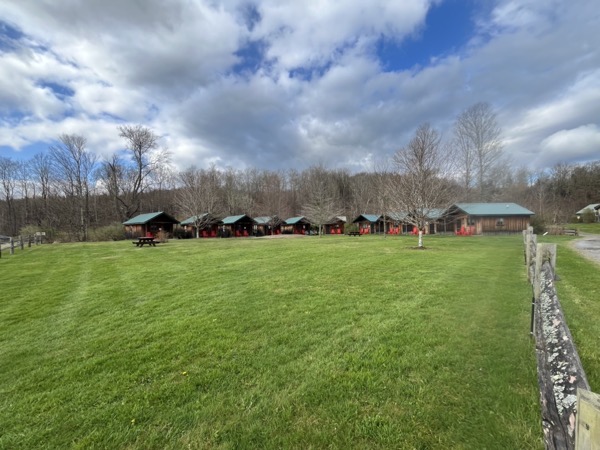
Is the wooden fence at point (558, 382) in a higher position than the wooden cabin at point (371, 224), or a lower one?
lower

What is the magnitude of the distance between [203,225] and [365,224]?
28.9 metres

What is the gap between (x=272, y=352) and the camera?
434 cm

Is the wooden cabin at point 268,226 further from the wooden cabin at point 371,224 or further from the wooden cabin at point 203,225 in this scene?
the wooden cabin at point 371,224

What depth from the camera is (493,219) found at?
38062 mm

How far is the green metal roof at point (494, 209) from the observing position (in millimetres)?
37263

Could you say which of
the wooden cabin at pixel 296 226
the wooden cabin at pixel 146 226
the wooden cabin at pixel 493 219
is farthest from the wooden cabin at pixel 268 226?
the wooden cabin at pixel 493 219

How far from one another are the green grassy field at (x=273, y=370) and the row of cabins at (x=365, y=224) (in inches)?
881

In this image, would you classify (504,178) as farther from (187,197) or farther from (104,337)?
(104,337)

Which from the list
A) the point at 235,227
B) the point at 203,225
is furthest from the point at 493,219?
the point at 203,225

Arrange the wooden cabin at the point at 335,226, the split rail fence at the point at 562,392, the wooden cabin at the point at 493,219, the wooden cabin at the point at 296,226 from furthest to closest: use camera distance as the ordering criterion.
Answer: the wooden cabin at the point at 296,226 < the wooden cabin at the point at 335,226 < the wooden cabin at the point at 493,219 < the split rail fence at the point at 562,392

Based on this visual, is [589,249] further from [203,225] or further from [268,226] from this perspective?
[203,225]

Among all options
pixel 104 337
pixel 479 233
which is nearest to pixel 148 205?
pixel 479 233

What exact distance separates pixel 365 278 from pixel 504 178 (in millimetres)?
54020

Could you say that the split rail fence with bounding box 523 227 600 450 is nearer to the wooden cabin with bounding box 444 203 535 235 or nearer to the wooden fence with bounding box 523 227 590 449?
the wooden fence with bounding box 523 227 590 449
